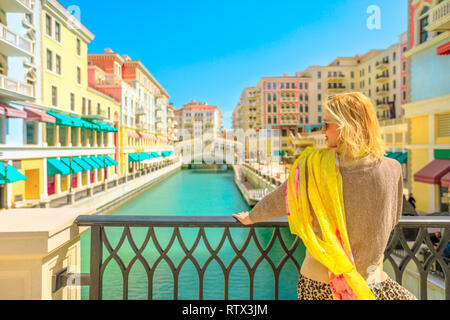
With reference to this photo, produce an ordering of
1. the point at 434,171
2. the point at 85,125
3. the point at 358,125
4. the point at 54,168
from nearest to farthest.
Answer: the point at 358,125
the point at 434,171
the point at 54,168
the point at 85,125

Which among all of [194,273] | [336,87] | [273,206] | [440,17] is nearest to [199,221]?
[273,206]

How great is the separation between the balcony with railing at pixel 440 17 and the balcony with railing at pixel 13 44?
19.9 m

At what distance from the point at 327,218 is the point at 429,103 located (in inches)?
629

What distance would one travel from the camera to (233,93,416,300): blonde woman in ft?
5.27

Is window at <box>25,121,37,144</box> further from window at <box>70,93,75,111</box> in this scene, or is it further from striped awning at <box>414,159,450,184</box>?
striped awning at <box>414,159,450,184</box>

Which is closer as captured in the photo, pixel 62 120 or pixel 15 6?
pixel 15 6

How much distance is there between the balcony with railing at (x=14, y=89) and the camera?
15570 millimetres

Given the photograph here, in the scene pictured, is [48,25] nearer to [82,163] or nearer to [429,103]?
[82,163]

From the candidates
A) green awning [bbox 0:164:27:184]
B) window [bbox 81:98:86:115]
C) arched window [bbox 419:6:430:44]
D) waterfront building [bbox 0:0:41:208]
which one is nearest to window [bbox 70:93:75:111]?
window [bbox 81:98:86:115]

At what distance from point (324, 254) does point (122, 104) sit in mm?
39264

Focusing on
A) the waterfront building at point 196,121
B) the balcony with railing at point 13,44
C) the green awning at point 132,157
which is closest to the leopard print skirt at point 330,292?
the balcony with railing at point 13,44

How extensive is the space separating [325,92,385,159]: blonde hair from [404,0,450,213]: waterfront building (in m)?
13.2

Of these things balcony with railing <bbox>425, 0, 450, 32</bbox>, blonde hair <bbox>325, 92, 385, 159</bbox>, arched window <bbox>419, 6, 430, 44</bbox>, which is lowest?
blonde hair <bbox>325, 92, 385, 159</bbox>

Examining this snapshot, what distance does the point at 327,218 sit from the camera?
166 centimetres
